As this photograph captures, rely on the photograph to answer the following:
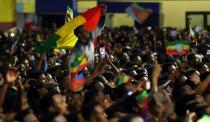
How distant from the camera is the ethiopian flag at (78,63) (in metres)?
11.7

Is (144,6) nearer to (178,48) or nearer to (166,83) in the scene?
(178,48)

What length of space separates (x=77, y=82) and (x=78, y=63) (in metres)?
1.02

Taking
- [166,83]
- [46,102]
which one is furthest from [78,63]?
[46,102]

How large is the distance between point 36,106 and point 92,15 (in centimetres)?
479

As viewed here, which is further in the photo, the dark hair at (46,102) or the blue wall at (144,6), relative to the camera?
the blue wall at (144,6)

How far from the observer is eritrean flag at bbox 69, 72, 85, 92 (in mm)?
10859

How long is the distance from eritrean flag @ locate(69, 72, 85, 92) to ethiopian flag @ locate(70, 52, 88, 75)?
3.6 inches

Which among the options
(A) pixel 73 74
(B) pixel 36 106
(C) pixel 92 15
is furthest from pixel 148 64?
(B) pixel 36 106

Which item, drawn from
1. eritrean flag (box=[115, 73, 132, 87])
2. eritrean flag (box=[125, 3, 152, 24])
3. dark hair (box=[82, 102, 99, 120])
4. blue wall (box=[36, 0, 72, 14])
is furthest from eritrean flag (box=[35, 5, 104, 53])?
eritrean flag (box=[125, 3, 152, 24])

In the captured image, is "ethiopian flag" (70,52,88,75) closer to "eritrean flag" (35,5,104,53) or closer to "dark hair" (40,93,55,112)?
"eritrean flag" (35,5,104,53)

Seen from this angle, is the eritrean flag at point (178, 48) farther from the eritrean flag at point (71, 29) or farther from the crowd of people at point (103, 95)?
the eritrean flag at point (71, 29)

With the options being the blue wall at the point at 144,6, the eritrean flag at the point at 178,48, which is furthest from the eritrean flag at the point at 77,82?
the blue wall at the point at 144,6

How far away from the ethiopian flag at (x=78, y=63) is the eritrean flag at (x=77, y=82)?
9 cm

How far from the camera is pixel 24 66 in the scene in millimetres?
15516
